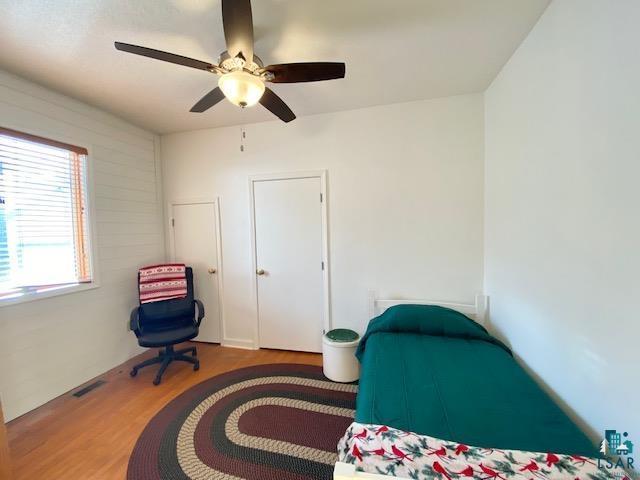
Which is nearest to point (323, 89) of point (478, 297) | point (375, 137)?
point (375, 137)

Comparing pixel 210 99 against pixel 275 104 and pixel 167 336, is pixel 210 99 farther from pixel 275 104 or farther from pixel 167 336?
pixel 167 336

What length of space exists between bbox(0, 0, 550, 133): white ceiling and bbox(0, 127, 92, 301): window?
0.57m

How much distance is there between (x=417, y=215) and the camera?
101 inches

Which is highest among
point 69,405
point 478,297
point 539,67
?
point 539,67

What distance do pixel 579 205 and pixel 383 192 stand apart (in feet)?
5.16

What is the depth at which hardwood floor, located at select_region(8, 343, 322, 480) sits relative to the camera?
1.58 m

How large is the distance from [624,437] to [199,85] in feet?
10.6

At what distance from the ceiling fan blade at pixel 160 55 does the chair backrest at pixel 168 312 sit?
7.39ft

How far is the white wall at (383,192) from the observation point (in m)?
2.47

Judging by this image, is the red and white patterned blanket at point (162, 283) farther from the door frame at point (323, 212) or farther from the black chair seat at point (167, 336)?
the door frame at point (323, 212)

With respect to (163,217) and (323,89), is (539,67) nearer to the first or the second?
(323,89)

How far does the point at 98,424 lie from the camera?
6.32ft

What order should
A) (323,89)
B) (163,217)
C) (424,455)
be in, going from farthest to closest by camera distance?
(163,217)
(323,89)
(424,455)

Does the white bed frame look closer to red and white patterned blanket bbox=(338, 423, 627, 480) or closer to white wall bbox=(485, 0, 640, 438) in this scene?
white wall bbox=(485, 0, 640, 438)
